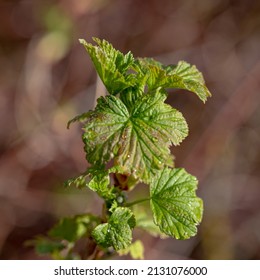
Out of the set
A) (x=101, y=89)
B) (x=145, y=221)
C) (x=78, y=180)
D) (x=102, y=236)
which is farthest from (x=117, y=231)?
(x=101, y=89)

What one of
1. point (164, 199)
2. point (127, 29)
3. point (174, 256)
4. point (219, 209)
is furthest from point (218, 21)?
point (164, 199)

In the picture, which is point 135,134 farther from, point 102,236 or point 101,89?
point 101,89

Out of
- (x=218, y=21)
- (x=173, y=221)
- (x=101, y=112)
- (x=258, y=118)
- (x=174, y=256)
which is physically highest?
(x=101, y=112)

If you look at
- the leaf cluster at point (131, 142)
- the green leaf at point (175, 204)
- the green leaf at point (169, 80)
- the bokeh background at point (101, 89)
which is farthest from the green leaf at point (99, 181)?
the bokeh background at point (101, 89)

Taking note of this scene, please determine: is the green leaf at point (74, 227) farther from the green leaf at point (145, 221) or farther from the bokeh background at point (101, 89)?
the bokeh background at point (101, 89)

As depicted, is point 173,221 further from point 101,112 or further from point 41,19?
point 41,19

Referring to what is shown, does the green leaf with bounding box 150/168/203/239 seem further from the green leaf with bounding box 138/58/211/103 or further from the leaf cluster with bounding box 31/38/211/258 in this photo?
the green leaf with bounding box 138/58/211/103
